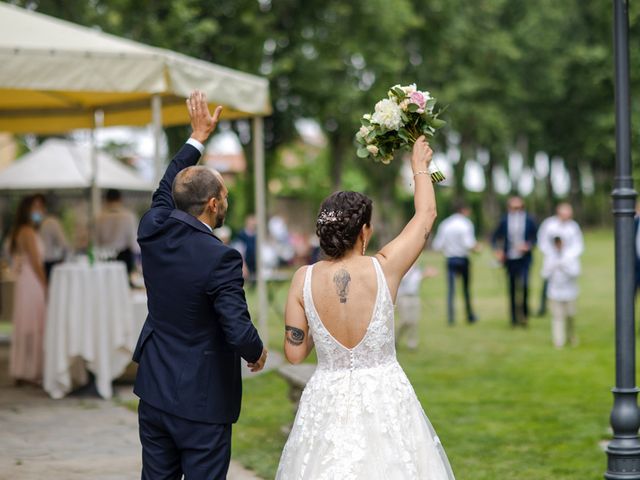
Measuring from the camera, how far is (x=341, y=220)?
4.30 meters

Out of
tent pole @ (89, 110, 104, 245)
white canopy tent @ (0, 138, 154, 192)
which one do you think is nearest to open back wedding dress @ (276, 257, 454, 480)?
tent pole @ (89, 110, 104, 245)

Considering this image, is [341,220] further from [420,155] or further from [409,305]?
[409,305]

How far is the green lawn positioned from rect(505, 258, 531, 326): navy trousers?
12.9 inches

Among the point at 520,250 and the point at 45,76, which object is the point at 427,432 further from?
the point at 520,250

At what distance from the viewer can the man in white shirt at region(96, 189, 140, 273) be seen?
1300cm

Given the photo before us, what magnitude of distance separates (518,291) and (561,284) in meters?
2.64

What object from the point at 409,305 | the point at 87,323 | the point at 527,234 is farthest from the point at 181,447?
the point at 527,234

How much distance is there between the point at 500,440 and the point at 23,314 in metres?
5.29

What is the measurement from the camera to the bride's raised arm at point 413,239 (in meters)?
4.35

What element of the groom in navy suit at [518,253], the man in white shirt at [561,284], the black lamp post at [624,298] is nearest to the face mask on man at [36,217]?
the man in white shirt at [561,284]

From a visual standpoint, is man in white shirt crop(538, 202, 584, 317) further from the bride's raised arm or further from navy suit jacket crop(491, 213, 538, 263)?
the bride's raised arm

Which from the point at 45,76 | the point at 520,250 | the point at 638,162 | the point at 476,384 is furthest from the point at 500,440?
the point at 638,162

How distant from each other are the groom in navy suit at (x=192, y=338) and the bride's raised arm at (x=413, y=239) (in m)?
0.61

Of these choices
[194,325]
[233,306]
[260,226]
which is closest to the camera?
[233,306]
